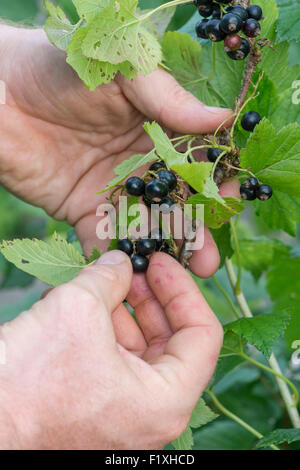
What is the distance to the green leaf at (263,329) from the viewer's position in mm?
787

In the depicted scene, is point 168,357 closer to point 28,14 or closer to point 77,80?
point 77,80

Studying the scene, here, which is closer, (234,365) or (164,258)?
(164,258)

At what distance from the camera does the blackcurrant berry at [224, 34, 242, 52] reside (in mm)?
766

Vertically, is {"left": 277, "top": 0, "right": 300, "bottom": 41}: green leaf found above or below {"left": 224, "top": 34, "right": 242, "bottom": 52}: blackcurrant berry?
below

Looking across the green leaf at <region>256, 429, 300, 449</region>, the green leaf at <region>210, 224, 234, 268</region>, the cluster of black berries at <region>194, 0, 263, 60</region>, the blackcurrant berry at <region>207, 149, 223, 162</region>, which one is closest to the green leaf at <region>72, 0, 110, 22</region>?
the cluster of black berries at <region>194, 0, 263, 60</region>

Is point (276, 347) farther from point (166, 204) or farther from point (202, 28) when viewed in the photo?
point (202, 28)

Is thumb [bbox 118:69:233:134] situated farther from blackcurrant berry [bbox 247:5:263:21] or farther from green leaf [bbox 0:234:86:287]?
green leaf [bbox 0:234:86:287]

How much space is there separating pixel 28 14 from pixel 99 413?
4.67 ft

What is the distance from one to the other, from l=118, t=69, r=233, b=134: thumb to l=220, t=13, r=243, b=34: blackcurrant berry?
13cm

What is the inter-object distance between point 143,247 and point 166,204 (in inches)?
3.0

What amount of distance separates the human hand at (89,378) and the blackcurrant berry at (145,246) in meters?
0.06

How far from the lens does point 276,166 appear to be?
778 mm
